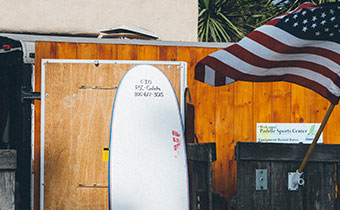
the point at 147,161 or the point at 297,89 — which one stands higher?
the point at 297,89

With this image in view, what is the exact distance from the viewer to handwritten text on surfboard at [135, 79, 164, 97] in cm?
407

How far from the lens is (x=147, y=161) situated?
13.0 ft

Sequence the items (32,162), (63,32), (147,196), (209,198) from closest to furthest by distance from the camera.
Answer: (209,198) → (147,196) → (32,162) → (63,32)

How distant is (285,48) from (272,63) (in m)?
0.17

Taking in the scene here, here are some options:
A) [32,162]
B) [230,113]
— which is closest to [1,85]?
[32,162]

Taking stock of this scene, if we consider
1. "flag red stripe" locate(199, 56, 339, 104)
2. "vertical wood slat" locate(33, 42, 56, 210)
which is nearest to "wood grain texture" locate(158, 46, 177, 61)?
"vertical wood slat" locate(33, 42, 56, 210)

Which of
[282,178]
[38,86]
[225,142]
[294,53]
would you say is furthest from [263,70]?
[38,86]

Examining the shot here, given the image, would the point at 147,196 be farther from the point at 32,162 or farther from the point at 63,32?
the point at 63,32

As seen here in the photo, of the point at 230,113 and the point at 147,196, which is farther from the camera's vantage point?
the point at 230,113

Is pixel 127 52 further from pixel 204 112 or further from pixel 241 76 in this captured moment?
pixel 241 76

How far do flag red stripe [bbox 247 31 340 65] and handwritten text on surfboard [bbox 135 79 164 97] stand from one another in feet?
3.71

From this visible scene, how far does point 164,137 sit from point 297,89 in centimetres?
150

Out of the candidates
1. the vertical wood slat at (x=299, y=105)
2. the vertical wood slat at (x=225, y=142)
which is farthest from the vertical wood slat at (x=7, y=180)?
the vertical wood slat at (x=299, y=105)

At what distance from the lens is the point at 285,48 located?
319 centimetres
